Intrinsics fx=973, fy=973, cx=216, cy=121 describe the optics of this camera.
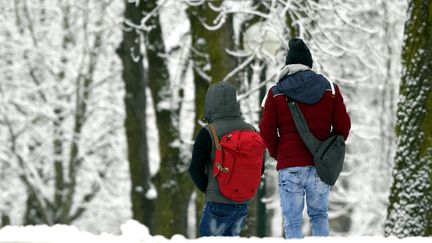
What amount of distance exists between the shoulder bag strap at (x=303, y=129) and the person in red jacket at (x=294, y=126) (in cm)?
4

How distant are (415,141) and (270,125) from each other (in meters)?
3.07

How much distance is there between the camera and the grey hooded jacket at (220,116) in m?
6.39

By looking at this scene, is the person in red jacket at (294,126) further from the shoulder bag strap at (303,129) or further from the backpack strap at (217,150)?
the backpack strap at (217,150)

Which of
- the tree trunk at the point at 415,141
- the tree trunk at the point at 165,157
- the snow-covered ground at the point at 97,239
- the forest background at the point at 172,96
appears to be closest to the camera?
the snow-covered ground at the point at 97,239

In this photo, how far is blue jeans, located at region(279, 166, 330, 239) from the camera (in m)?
6.48

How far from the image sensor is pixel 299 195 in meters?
6.54

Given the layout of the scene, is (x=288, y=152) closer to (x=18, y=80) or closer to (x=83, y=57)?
(x=83, y=57)

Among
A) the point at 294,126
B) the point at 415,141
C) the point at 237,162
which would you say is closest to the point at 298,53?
the point at 294,126

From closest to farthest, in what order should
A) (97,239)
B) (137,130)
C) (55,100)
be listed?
(97,239), (137,130), (55,100)

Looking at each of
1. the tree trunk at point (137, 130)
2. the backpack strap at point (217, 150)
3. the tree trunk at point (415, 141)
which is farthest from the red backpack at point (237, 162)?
the tree trunk at point (137, 130)

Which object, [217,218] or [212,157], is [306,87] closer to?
[212,157]

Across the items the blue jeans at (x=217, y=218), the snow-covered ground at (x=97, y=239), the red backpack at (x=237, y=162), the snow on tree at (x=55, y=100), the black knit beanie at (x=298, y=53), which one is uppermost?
the black knit beanie at (x=298, y=53)

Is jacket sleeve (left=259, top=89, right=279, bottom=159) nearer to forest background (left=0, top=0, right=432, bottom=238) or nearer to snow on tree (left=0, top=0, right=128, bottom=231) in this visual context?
forest background (left=0, top=0, right=432, bottom=238)

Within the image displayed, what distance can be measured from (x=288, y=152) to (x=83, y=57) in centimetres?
1545
